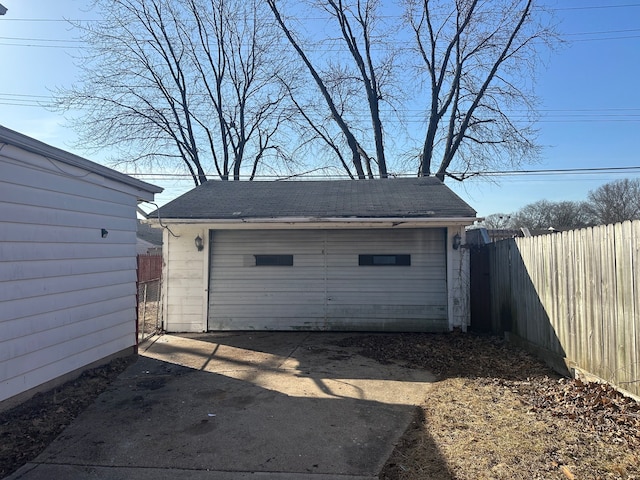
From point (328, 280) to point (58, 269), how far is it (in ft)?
17.2

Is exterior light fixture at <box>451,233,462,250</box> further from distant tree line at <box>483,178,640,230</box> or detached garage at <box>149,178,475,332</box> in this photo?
distant tree line at <box>483,178,640,230</box>

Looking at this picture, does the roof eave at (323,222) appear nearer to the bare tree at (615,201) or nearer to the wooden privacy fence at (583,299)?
the wooden privacy fence at (583,299)

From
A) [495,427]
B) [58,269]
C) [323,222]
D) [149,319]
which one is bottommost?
[149,319]

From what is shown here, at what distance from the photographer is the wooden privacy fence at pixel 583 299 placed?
3.92 m

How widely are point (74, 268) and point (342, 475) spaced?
427 cm

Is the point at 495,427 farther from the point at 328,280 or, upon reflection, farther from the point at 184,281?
the point at 184,281

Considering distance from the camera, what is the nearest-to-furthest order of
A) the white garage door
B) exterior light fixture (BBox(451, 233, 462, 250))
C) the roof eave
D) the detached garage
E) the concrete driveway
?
the concrete driveway
the roof eave
exterior light fixture (BBox(451, 233, 462, 250))
the detached garage
the white garage door

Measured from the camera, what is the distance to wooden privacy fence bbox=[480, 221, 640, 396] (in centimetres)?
392

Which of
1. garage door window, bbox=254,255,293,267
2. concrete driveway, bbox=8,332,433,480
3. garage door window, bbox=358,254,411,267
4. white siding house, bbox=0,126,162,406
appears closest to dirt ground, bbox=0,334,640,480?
concrete driveway, bbox=8,332,433,480

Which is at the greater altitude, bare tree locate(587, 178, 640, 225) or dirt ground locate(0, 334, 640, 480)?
bare tree locate(587, 178, 640, 225)

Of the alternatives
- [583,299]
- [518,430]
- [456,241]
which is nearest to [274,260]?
[456,241]

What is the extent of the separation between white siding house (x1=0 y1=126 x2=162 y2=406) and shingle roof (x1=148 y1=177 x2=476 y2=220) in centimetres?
249

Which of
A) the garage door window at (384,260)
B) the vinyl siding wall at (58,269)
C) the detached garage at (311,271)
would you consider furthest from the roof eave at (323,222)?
the vinyl siding wall at (58,269)

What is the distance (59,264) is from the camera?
16.3 feet
